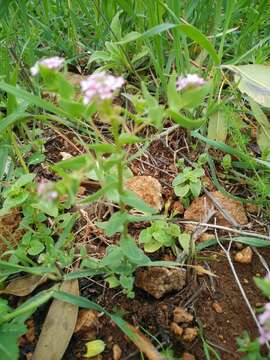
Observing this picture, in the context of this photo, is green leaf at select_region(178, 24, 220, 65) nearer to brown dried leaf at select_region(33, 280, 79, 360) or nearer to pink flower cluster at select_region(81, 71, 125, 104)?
pink flower cluster at select_region(81, 71, 125, 104)

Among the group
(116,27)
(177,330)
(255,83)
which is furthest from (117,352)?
(116,27)

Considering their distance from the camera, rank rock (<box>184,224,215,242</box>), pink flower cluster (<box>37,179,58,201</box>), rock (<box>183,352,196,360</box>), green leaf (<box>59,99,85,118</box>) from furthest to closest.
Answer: rock (<box>184,224,215,242</box>), rock (<box>183,352,196,360</box>), green leaf (<box>59,99,85,118</box>), pink flower cluster (<box>37,179,58,201</box>)

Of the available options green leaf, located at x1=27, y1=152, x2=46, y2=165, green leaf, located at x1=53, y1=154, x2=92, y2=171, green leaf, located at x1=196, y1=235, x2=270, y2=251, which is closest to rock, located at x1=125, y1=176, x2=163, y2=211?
green leaf, located at x1=196, y1=235, x2=270, y2=251

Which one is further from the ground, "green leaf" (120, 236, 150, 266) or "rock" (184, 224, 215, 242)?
"green leaf" (120, 236, 150, 266)

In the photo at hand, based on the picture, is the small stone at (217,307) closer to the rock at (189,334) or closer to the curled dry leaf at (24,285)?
the rock at (189,334)

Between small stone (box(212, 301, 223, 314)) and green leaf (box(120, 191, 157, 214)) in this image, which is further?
small stone (box(212, 301, 223, 314))

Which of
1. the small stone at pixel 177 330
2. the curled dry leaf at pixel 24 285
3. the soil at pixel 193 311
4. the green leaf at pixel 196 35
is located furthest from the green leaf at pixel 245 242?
the green leaf at pixel 196 35
